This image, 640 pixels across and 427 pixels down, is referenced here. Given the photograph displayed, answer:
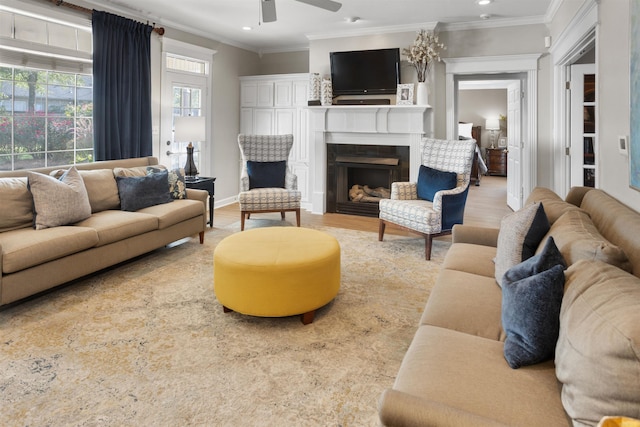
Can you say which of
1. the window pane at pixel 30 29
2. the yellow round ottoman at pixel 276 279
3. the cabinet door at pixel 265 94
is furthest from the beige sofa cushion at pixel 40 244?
the cabinet door at pixel 265 94

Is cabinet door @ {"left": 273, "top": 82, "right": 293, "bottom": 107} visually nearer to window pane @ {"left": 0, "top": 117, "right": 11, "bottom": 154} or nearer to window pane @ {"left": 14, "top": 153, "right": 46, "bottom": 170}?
window pane @ {"left": 14, "top": 153, "right": 46, "bottom": 170}

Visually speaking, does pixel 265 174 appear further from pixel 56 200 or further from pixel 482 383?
pixel 482 383

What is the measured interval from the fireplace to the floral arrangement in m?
1.04

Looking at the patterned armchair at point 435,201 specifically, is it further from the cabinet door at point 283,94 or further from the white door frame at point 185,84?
the white door frame at point 185,84

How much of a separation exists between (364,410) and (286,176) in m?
3.99

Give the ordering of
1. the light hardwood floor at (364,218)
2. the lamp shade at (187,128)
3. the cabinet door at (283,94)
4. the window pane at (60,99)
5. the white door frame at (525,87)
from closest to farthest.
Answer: the window pane at (60,99), the lamp shade at (187,128), the white door frame at (525,87), the light hardwood floor at (364,218), the cabinet door at (283,94)

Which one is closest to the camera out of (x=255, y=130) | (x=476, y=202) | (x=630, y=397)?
(x=630, y=397)

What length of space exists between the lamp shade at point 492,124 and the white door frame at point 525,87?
6.37 meters

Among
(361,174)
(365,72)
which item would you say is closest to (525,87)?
(365,72)

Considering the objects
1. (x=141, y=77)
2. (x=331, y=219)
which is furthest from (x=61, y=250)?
(x=331, y=219)

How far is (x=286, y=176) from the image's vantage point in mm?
5527

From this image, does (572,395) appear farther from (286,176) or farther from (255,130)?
(255,130)

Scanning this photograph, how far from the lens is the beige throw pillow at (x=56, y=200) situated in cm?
322

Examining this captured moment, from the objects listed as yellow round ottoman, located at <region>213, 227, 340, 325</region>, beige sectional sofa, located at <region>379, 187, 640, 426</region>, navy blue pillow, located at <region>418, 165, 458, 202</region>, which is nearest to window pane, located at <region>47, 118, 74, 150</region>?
yellow round ottoman, located at <region>213, 227, 340, 325</region>
